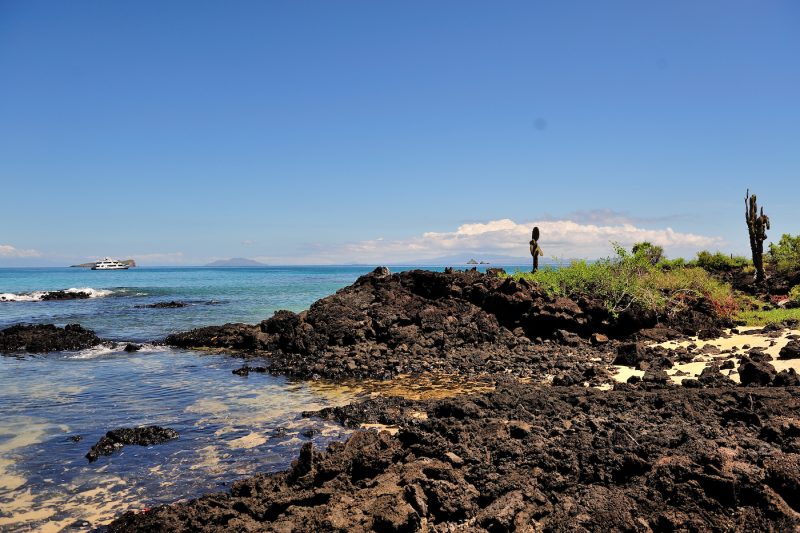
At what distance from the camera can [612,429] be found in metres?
8.20

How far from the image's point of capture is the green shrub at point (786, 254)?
112ft

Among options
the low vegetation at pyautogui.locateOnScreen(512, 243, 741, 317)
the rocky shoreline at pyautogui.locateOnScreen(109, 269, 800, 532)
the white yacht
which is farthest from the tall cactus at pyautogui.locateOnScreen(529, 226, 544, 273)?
the white yacht

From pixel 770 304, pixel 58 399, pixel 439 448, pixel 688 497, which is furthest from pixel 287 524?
pixel 770 304

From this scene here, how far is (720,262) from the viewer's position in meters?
43.2

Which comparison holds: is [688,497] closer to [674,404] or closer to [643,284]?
[674,404]

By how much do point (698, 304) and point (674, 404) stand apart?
15129mm

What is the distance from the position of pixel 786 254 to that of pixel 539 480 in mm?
40236

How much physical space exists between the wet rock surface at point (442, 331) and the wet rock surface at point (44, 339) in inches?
137

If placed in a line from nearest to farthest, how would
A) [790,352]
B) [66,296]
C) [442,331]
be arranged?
[790,352], [442,331], [66,296]

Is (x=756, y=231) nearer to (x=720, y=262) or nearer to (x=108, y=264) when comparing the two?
(x=720, y=262)

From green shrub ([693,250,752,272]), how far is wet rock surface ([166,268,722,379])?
79.2 feet

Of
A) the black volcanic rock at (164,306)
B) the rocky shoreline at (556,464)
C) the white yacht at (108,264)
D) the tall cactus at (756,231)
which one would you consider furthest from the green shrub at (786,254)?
the white yacht at (108,264)

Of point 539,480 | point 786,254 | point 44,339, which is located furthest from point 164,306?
point 786,254

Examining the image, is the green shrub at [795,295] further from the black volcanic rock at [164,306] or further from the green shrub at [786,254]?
the black volcanic rock at [164,306]
